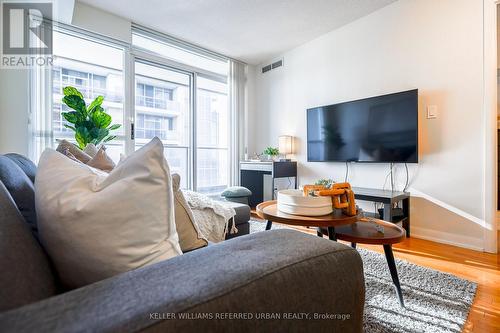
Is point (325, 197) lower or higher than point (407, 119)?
lower

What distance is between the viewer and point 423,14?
2.59 metres

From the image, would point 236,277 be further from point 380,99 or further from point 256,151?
point 256,151

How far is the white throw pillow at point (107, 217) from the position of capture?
1.61 feet

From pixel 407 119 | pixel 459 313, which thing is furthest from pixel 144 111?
pixel 459 313

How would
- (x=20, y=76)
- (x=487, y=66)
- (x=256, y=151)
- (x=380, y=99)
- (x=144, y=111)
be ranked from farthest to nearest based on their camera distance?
(x=256, y=151) < (x=144, y=111) < (x=380, y=99) < (x=20, y=76) < (x=487, y=66)

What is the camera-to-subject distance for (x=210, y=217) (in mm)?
1595

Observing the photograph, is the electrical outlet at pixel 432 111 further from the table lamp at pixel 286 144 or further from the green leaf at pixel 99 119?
the green leaf at pixel 99 119

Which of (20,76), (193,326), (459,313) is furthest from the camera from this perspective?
(20,76)

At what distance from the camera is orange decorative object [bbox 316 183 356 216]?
1.44 m

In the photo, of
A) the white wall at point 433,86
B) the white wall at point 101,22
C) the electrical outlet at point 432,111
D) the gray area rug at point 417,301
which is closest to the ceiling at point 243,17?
the white wall at point 101,22

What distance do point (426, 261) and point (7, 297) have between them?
2507 millimetres

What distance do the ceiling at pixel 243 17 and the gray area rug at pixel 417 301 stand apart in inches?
108

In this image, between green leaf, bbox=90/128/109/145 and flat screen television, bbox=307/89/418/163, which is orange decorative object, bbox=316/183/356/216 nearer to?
flat screen television, bbox=307/89/418/163

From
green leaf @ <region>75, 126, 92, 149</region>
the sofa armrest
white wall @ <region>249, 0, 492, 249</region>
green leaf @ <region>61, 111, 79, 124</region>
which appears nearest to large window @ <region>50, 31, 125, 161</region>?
green leaf @ <region>61, 111, 79, 124</region>
